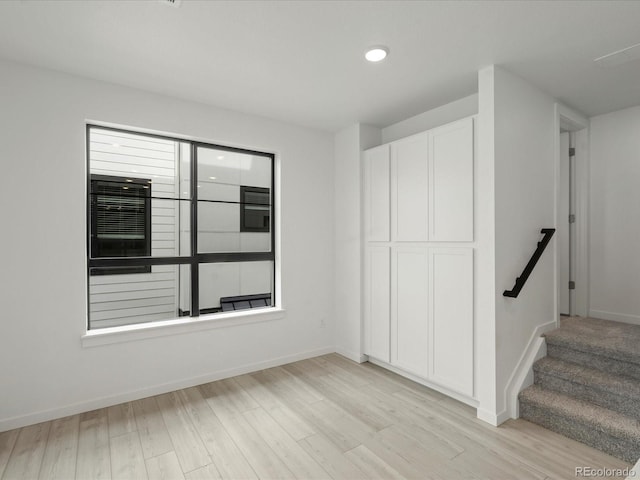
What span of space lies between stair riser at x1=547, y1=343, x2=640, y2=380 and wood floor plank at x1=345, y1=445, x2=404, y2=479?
177cm

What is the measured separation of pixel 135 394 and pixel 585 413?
132 inches

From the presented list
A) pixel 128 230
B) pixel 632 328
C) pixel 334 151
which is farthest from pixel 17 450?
pixel 632 328

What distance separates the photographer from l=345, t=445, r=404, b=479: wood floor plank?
1906 mm

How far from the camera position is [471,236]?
8.54 feet

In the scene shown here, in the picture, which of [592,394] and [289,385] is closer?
[592,394]

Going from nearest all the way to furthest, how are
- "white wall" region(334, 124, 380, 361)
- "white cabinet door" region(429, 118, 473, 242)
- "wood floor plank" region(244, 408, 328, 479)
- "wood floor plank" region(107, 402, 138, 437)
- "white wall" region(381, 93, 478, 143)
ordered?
1. "wood floor plank" region(244, 408, 328, 479)
2. "wood floor plank" region(107, 402, 138, 437)
3. "white cabinet door" region(429, 118, 473, 242)
4. "white wall" region(381, 93, 478, 143)
5. "white wall" region(334, 124, 380, 361)

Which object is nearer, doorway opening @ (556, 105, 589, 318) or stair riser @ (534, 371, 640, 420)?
stair riser @ (534, 371, 640, 420)

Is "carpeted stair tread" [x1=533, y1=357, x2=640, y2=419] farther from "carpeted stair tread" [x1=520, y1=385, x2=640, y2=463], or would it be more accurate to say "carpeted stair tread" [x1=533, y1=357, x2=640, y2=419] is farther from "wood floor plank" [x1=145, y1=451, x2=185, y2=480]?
"wood floor plank" [x1=145, y1=451, x2=185, y2=480]

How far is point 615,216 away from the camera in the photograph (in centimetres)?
336

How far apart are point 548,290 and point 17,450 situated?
4.13 m

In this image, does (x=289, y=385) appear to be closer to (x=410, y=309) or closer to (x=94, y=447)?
(x=410, y=309)

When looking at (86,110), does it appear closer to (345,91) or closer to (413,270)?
(345,91)

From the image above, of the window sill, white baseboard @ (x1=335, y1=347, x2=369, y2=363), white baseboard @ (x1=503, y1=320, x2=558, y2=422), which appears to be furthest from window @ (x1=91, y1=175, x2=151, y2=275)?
white baseboard @ (x1=503, y1=320, x2=558, y2=422)

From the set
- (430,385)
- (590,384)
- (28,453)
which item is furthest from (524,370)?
(28,453)
